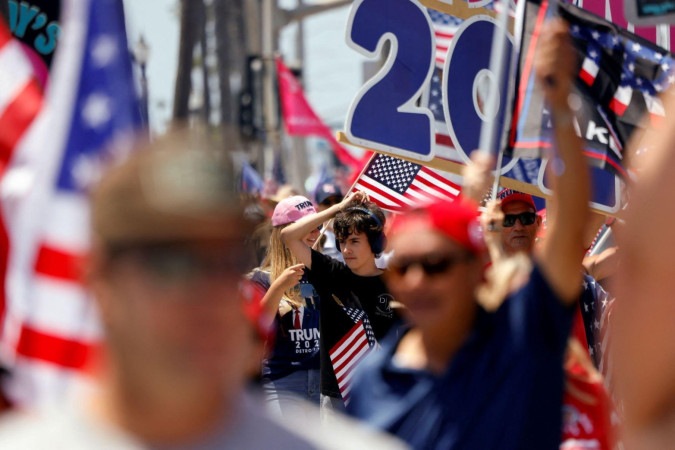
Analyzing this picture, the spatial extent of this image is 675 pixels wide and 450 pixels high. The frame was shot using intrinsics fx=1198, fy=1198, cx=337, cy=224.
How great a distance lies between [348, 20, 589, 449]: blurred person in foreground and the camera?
3.03 meters

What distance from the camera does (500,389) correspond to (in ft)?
10.6

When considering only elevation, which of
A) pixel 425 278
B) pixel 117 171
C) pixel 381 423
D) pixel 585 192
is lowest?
pixel 381 423

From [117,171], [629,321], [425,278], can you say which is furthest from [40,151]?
[629,321]

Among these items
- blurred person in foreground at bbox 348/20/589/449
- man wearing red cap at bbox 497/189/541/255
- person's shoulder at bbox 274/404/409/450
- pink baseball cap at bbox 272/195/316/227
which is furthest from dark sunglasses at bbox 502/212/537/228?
person's shoulder at bbox 274/404/409/450

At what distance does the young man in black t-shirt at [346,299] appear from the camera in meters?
6.91

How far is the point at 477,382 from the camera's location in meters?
3.24

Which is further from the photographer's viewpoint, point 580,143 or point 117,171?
point 580,143

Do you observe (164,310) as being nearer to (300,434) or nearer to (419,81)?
(300,434)

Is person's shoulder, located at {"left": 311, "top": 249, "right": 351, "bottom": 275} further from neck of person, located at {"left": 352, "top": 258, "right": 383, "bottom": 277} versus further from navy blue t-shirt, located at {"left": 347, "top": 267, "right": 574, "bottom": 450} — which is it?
navy blue t-shirt, located at {"left": 347, "top": 267, "right": 574, "bottom": 450}

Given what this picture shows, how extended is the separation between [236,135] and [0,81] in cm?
180

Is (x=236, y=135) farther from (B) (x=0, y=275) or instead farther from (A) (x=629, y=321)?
(B) (x=0, y=275)

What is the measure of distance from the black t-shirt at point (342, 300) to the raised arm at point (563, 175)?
3.81 meters

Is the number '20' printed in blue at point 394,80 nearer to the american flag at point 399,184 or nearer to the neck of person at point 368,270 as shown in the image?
the american flag at point 399,184

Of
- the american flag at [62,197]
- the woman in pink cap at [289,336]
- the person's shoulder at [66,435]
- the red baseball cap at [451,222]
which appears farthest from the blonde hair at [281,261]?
the person's shoulder at [66,435]
